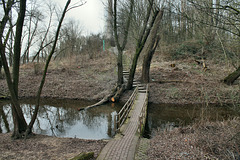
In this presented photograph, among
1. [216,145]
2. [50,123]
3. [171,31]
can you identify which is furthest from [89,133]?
[171,31]

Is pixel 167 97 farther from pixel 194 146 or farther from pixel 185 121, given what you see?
pixel 194 146

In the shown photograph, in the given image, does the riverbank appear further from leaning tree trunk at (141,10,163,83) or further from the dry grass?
the dry grass

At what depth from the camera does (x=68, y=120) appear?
10000 mm

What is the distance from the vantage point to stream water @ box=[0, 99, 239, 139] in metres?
8.31

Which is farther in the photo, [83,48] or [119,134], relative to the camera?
[83,48]

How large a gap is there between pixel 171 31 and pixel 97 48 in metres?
13.3

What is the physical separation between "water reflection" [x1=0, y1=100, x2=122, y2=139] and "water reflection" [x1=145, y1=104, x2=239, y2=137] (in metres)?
2.35

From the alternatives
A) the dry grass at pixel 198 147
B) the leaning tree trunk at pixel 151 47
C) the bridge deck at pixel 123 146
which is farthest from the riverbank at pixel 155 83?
the dry grass at pixel 198 147

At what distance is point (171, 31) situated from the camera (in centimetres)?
2694

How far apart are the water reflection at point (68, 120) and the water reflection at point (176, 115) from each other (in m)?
2.35

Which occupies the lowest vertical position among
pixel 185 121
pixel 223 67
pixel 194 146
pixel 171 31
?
pixel 185 121

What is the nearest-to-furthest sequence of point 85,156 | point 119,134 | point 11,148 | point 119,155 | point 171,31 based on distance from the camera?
point 85,156 → point 119,155 → point 11,148 → point 119,134 → point 171,31

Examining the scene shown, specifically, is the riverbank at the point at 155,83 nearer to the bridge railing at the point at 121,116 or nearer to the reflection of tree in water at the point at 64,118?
the reflection of tree in water at the point at 64,118

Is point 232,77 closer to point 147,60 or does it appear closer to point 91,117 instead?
point 147,60
